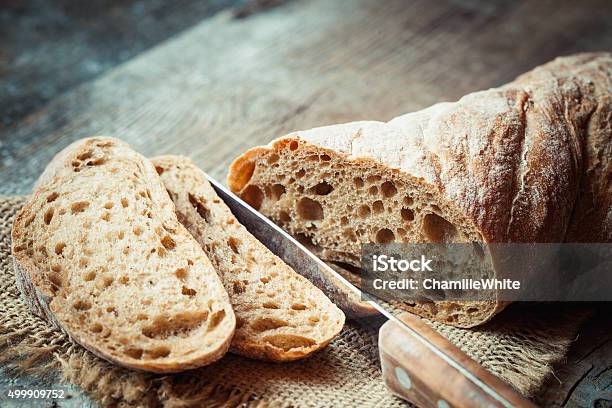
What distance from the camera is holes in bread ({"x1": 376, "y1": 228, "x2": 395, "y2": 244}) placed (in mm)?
2926

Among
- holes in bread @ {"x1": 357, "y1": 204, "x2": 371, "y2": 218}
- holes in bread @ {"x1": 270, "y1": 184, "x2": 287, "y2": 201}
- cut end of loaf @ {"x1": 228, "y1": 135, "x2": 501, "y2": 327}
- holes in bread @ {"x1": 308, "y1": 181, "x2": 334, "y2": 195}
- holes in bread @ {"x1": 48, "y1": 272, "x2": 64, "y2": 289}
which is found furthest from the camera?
holes in bread @ {"x1": 270, "y1": 184, "x2": 287, "y2": 201}

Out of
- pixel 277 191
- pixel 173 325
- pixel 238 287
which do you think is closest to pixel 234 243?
pixel 238 287

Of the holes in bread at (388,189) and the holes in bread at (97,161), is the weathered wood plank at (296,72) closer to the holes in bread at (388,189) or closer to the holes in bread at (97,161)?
the holes in bread at (97,161)

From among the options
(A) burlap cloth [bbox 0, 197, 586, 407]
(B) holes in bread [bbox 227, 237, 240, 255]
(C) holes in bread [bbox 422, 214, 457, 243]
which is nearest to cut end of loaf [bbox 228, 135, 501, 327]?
(C) holes in bread [bbox 422, 214, 457, 243]

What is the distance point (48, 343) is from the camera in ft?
8.61

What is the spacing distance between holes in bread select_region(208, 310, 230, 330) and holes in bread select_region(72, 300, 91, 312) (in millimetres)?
468

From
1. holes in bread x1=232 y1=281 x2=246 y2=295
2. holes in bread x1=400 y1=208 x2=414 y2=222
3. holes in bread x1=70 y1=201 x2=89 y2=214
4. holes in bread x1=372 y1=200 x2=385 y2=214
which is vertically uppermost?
holes in bread x1=70 y1=201 x2=89 y2=214

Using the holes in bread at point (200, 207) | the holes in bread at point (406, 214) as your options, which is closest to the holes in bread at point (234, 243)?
the holes in bread at point (200, 207)

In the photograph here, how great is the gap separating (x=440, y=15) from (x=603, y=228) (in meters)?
3.17

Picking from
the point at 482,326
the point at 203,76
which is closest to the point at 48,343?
the point at 482,326

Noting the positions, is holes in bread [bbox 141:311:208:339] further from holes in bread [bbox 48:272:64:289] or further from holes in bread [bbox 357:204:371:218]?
holes in bread [bbox 357:204:371:218]

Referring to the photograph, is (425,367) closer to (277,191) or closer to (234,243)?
(234,243)

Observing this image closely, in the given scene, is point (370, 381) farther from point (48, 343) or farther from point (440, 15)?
point (440, 15)

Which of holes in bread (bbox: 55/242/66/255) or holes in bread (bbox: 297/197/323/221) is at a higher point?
holes in bread (bbox: 55/242/66/255)
